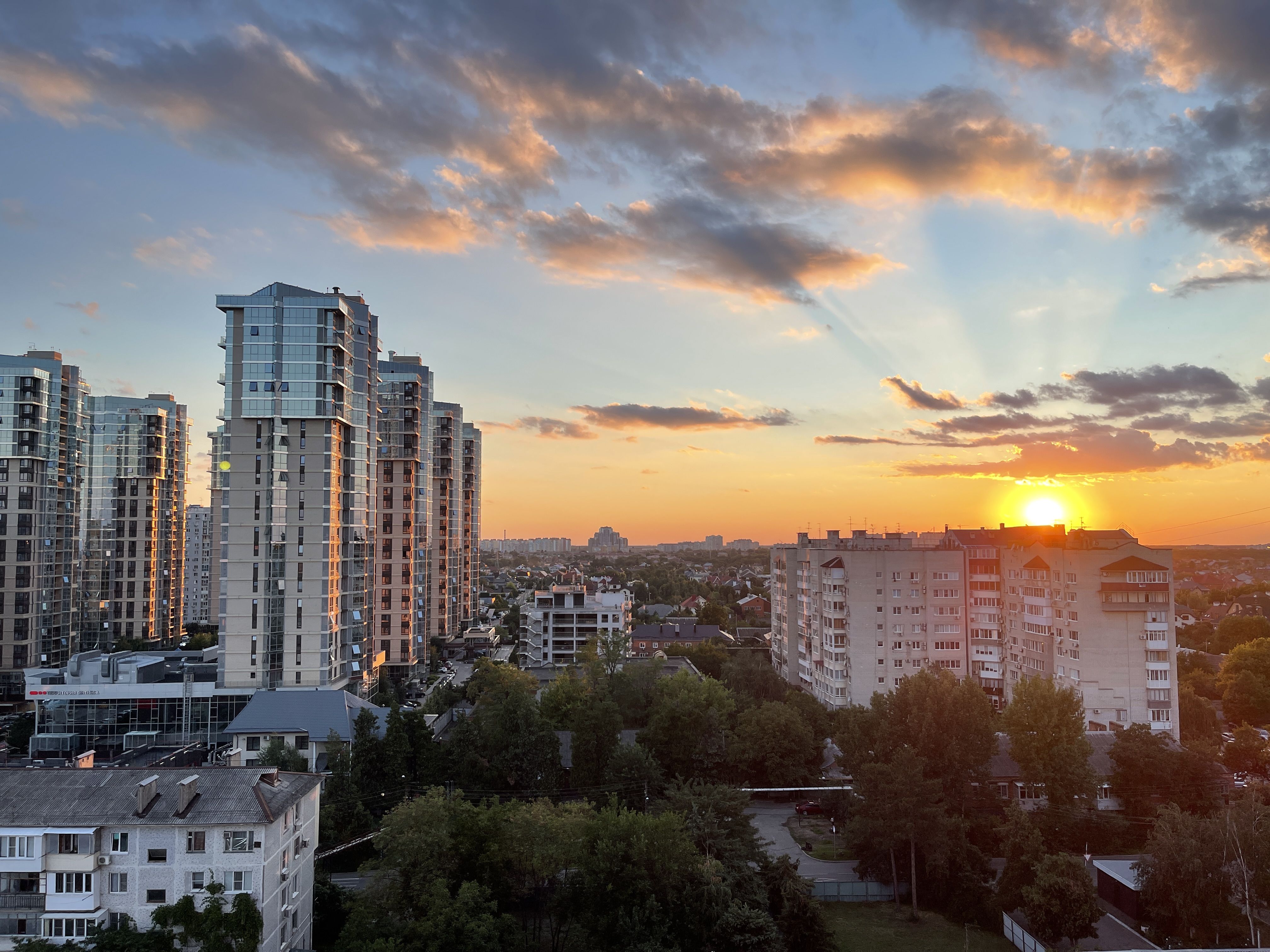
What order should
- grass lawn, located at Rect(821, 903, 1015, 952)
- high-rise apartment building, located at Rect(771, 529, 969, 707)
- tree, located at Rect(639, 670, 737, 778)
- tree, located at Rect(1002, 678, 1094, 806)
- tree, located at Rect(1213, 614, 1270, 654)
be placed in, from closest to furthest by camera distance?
1. grass lawn, located at Rect(821, 903, 1015, 952)
2. tree, located at Rect(1002, 678, 1094, 806)
3. tree, located at Rect(639, 670, 737, 778)
4. high-rise apartment building, located at Rect(771, 529, 969, 707)
5. tree, located at Rect(1213, 614, 1270, 654)

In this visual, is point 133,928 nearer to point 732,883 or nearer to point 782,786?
point 732,883

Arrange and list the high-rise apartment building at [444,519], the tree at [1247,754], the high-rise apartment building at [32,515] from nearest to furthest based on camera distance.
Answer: the tree at [1247,754] < the high-rise apartment building at [32,515] < the high-rise apartment building at [444,519]

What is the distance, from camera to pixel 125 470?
6731 centimetres

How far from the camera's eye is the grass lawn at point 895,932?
2556 cm

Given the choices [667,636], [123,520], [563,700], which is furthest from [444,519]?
[563,700]

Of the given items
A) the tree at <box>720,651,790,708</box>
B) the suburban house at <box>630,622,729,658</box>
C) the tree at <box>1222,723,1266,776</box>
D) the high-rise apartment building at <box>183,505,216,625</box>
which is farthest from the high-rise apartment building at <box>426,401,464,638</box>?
the tree at <box>1222,723,1266,776</box>

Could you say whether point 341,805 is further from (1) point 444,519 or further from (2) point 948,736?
(1) point 444,519

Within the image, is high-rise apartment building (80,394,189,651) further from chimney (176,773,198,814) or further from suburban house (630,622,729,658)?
chimney (176,773,198,814)

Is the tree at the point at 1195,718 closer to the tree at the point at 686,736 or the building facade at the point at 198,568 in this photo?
the tree at the point at 686,736

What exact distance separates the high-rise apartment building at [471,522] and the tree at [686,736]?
50.2 meters

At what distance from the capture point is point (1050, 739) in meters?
33.4

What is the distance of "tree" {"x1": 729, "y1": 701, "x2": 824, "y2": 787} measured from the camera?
37.9 meters

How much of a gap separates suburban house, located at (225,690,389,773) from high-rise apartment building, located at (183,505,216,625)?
62.6 metres

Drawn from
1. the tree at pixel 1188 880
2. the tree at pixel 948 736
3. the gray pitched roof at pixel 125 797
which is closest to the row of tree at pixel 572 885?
→ the gray pitched roof at pixel 125 797
